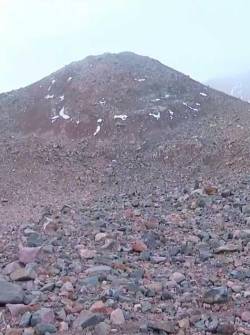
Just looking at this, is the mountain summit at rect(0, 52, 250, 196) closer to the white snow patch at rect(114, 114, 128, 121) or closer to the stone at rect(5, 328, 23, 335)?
the white snow patch at rect(114, 114, 128, 121)

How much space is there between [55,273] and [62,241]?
1.60m

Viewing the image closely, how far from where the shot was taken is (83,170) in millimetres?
19625

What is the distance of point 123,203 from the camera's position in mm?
13195

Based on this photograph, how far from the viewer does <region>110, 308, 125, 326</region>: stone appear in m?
5.43

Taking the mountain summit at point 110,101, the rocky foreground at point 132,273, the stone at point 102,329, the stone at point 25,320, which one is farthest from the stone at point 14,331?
the mountain summit at point 110,101

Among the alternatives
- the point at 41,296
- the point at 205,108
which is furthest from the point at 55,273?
the point at 205,108

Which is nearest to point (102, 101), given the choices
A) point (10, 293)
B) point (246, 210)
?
point (246, 210)

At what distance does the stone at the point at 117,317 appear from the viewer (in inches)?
214

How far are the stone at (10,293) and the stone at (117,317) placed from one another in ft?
3.95

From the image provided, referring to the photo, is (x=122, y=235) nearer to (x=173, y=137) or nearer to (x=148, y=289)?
(x=148, y=289)

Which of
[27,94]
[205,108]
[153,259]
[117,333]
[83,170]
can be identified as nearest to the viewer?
[117,333]

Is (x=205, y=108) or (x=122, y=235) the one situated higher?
(x=205, y=108)

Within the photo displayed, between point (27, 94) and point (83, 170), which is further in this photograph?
point (27, 94)

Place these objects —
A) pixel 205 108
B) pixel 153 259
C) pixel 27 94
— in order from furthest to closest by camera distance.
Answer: pixel 27 94 < pixel 205 108 < pixel 153 259
